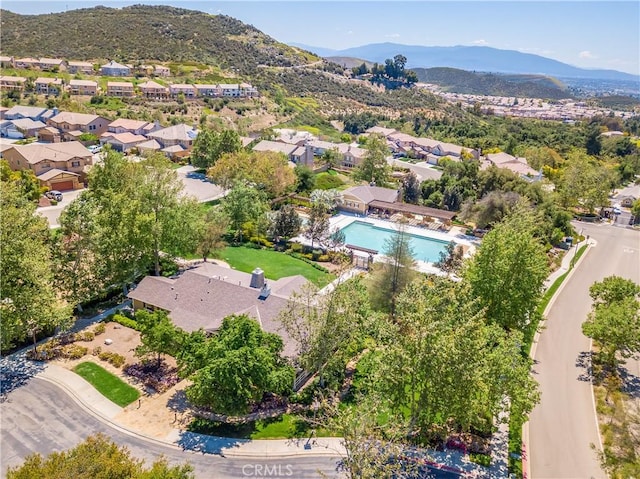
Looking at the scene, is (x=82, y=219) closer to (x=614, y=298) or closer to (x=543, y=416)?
(x=543, y=416)

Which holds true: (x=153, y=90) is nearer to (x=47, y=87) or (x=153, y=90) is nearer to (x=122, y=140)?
(x=47, y=87)

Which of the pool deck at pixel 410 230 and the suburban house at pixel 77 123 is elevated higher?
the suburban house at pixel 77 123

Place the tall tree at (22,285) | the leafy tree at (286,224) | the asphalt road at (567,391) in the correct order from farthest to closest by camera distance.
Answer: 1. the leafy tree at (286,224)
2. the tall tree at (22,285)
3. the asphalt road at (567,391)

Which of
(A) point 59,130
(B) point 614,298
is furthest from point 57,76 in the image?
(B) point 614,298

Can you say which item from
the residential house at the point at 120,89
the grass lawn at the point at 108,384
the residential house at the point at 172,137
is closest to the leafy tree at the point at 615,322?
the grass lawn at the point at 108,384

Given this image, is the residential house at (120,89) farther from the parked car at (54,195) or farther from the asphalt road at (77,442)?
the asphalt road at (77,442)
